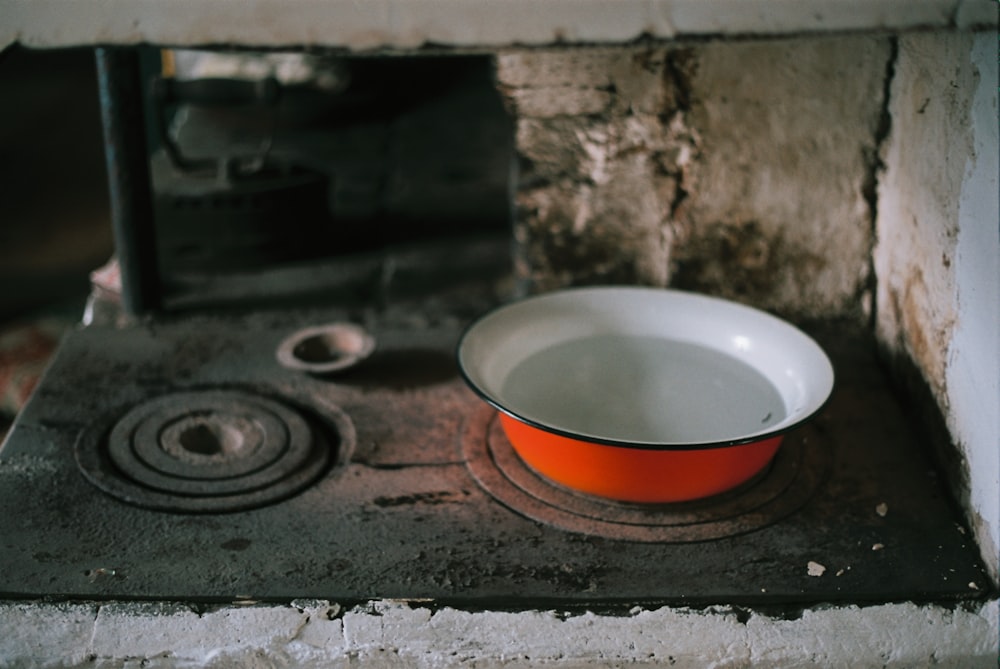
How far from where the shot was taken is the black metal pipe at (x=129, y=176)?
194cm

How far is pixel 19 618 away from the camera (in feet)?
4.40

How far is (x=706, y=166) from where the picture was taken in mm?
1926

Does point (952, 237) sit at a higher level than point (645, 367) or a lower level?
higher

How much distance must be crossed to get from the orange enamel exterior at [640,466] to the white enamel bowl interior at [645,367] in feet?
0.10

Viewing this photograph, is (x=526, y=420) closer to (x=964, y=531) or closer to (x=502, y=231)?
(x=964, y=531)

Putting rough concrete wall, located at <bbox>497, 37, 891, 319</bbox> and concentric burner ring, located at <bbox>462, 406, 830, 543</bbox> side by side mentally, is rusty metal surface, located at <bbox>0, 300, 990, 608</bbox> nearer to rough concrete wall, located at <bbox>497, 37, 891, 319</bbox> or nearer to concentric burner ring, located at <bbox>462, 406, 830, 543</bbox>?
concentric burner ring, located at <bbox>462, 406, 830, 543</bbox>

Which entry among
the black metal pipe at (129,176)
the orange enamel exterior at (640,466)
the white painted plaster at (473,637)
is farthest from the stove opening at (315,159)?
the white painted plaster at (473,637)

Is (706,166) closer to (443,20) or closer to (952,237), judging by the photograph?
(952,237)

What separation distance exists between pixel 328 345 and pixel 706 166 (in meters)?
0.84

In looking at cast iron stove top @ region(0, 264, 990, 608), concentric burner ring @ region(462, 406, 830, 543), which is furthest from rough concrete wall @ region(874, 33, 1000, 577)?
concentric burner ring @ region(462, 406, 830, 543)

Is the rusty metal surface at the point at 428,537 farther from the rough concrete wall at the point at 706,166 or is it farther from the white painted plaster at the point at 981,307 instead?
the rough concrete wall at the point at 706,166

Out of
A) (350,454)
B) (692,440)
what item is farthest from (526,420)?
(350,454)

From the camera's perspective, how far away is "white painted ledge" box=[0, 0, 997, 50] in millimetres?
1180

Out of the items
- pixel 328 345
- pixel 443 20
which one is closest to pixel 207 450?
pixel 328 345
